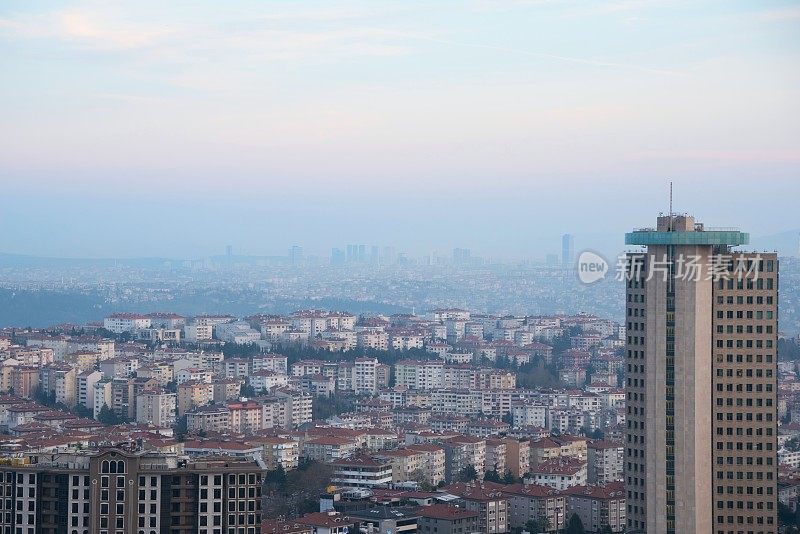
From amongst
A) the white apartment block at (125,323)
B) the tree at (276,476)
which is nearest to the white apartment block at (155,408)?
the tree at (276,476)

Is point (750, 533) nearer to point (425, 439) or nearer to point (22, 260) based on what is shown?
point (425, 439)

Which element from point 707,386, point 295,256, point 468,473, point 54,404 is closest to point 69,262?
point 295,256

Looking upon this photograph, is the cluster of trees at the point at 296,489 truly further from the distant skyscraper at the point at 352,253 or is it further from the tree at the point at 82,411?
the distant skyscraper at the point at 352,253

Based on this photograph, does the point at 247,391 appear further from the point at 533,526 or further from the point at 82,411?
the point at 533,526

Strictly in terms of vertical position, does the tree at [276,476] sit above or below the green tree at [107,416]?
below

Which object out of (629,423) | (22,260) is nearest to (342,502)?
(629,423)

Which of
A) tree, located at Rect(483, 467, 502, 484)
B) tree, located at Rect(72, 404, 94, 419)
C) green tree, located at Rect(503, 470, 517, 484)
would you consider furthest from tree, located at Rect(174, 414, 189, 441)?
green tree, located at Rect(503, 470, 517, 484)
